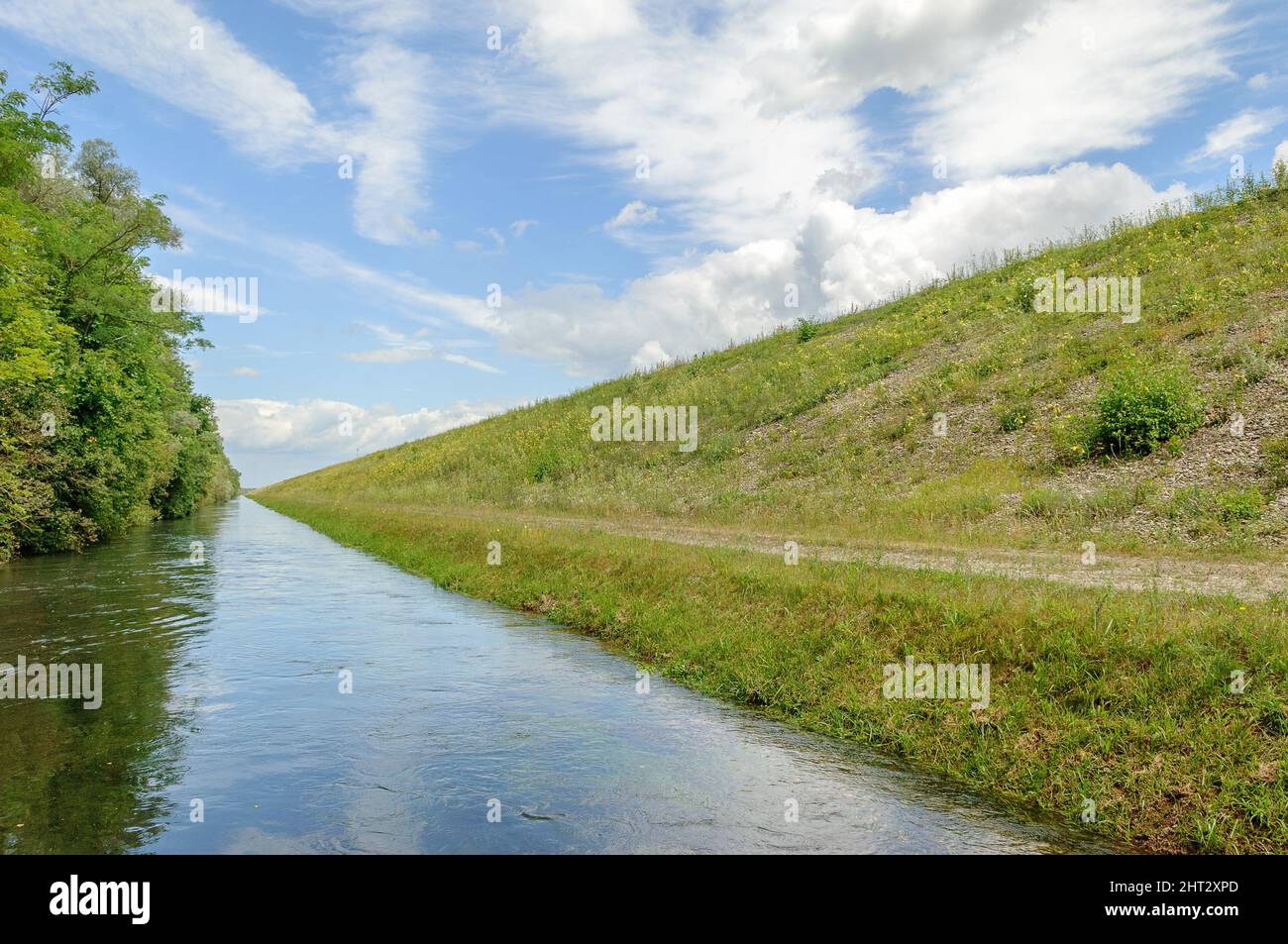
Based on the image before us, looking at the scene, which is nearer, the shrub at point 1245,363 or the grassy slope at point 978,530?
the grassy slope at point 978,530

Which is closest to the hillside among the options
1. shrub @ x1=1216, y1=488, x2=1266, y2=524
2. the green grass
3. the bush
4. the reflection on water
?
shrub @ x1=1216, y1=488, x2=1266, y2=524

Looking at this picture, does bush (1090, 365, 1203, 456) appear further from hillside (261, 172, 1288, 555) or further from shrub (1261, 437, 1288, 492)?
shrub (1261, 437, 1288, 492)

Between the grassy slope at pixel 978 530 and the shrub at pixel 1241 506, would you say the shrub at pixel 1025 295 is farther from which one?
the shrub at pixel 1241 506

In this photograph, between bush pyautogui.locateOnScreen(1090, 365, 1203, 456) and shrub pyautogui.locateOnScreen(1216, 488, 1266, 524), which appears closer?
shrub pyautogui.locateOnScreen(1216, 488, 1266, 524)

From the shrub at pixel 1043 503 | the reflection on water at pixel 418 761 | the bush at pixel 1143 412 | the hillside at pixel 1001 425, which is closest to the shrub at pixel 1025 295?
the hillside at pixel 1001 425

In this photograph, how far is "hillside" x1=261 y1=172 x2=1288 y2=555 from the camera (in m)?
19.3

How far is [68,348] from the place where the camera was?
1201 inches

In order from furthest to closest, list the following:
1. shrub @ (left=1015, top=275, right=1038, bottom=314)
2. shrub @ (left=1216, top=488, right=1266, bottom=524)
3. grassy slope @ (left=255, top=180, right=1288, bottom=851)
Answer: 1. shrub @ (left=1015, top=275, right=1038, bottom=314)
2. shrub @ (left=1216, top=488, right=1266, bottom=524)
3. grassy slope @ (left=255, top=180, right=1288, bottom=851)

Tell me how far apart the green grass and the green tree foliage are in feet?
68.1

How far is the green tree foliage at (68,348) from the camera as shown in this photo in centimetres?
2467

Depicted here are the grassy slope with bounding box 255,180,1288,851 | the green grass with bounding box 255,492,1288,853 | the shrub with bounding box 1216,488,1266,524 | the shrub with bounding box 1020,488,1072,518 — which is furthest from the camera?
the shrub with bounding box 1020,488,1072,518

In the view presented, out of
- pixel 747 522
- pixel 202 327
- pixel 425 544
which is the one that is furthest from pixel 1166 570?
pixel 202 327

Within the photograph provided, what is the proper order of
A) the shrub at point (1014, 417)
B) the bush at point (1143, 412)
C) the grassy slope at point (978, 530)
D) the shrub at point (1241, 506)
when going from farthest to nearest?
the shrub at point (1014, 417)
the bush at point (1143, 412)
the shrub at point (1241, 506)
the grassy slope at point (978, 530)

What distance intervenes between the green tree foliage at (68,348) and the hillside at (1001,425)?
17.2 meters
